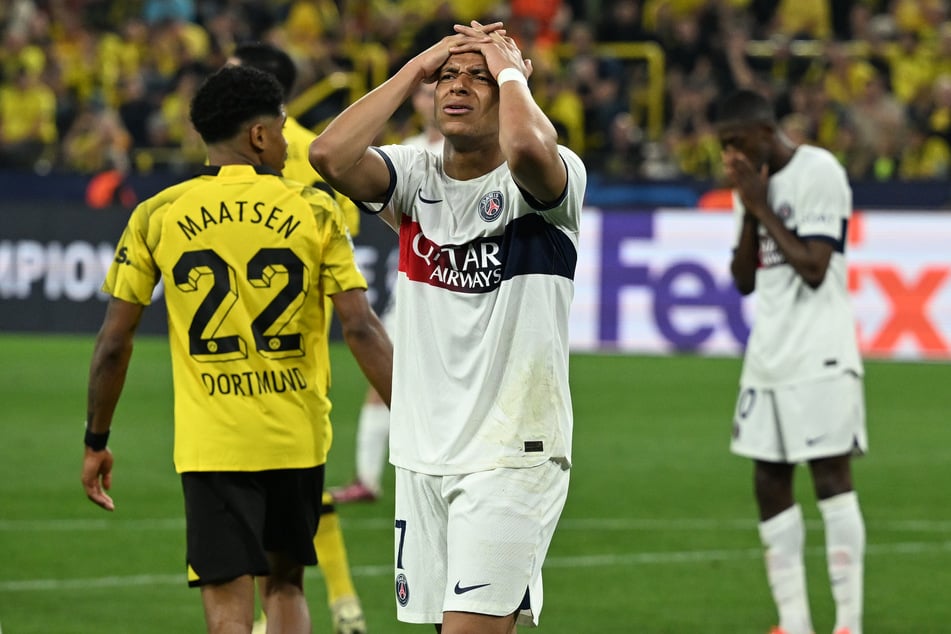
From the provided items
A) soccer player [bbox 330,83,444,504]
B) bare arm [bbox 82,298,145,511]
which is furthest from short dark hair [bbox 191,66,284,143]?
soccer player [bbox 330,83,444,504]

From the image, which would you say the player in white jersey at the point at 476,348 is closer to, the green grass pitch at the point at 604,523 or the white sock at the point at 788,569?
the white sock at the point at 788,569

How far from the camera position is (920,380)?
658 inches

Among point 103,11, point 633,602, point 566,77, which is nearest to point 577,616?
point 633,602

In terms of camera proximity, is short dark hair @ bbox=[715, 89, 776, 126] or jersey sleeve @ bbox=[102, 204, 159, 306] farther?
short dark hair @ bbox=[715, 89, 776, 126]

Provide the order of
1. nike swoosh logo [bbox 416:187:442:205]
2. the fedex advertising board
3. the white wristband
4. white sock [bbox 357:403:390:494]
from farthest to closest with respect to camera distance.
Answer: the fedex advertising board, white sock [bbox 357:403:390:494], nike swoosh logo [bbox 416:187:442:205], the white wristband

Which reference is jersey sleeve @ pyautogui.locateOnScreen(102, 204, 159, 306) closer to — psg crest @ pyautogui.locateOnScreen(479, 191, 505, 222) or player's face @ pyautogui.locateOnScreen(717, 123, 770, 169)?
psg crest @ pyautogui.locateOnScreen(479, 191, 505, 222)

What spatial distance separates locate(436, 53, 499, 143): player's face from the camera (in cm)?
480

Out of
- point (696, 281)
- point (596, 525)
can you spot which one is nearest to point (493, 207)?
point (596, 525)

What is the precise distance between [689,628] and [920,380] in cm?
978

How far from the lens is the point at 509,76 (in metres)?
4.73

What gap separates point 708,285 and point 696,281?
0.13 m

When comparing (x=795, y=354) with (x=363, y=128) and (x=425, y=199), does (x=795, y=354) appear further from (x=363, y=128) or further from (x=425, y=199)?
(x=363, y=128)

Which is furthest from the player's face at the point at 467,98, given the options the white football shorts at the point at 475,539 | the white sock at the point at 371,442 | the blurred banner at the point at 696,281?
the blurred banner at the point at 696,281

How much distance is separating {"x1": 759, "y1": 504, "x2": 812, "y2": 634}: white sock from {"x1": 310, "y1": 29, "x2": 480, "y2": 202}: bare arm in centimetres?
310
